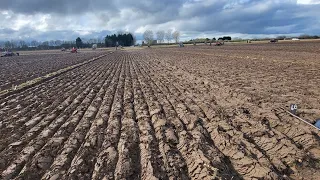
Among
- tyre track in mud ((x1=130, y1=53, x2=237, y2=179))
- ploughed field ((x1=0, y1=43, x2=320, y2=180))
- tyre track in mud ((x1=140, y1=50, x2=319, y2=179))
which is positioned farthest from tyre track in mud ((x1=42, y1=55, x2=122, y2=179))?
tyre track in mud ((x1=140, y1=50, x2=319, y2=179))

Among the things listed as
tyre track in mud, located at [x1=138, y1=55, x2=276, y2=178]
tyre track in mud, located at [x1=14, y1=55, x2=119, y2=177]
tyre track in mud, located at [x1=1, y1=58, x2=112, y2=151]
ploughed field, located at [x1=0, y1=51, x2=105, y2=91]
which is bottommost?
ploughed field, located at [x1=0, y1=51, x2=105, y2=91]

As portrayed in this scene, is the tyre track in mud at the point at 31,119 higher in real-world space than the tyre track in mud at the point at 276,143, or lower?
lower

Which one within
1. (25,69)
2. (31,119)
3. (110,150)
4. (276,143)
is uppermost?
(276,143)

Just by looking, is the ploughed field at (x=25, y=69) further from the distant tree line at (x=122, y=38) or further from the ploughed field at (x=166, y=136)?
the distant tree line at (x=122, y=38)

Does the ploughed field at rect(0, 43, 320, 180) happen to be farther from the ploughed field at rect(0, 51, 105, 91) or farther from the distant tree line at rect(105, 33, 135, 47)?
the distant tree line at rect(105, 33, 135, 47)

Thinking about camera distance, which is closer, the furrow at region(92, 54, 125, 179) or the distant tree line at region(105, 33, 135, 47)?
the furrow at region(92, 54, 125, 179)

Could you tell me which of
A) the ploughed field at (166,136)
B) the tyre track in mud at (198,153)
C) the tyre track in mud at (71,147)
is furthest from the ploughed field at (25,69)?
the tyre track in mud at (198,153)

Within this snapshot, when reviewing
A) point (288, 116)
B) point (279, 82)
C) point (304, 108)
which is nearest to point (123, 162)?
point (288, 116)

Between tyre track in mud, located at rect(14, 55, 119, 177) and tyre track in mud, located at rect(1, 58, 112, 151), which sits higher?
tyre track in mud, located at rect(14, 55, 119, 177)

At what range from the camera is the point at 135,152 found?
5.70m

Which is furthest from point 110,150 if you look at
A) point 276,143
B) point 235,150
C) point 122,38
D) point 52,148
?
point 122,38

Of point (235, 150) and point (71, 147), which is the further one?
point (71, 147)

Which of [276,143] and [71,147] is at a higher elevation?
[276,143]

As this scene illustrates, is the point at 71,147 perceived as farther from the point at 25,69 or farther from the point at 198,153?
the point at 25,69
